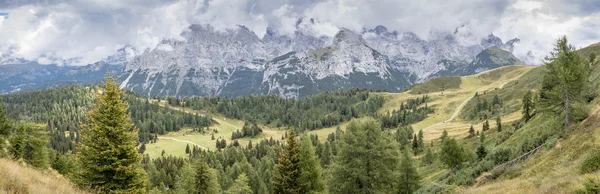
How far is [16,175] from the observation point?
1089 centimetres

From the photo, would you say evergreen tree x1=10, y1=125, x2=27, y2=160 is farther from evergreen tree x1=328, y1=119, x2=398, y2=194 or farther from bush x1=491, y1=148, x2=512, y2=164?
bush x1=491, y1=148, x2=512, y2=164

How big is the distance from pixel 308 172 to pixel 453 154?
30.7 metres

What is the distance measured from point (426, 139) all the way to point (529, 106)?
5988cm

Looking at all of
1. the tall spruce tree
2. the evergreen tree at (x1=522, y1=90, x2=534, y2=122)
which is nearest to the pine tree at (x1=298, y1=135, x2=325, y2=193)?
the tall spruce tree

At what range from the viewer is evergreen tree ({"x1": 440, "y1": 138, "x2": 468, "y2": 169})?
184ft

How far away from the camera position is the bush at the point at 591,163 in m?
18.7

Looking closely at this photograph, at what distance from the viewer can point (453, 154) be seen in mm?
56062

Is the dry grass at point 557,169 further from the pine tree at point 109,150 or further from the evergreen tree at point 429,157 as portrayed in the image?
the evergreen tree at point 429,157

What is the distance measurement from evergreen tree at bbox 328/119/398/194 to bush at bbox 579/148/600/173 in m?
15.7

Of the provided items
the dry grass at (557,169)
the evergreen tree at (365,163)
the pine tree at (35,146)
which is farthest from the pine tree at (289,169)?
the pine tree at (35,146)

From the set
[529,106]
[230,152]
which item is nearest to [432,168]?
[529,106]

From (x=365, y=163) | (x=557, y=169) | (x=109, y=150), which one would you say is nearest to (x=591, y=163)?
(x=557, y=169)

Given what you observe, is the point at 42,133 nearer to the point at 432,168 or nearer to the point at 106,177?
the point at 106,177

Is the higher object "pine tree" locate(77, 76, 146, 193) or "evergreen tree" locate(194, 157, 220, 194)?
"pine tree" locate(77, 76, 146, 193)
